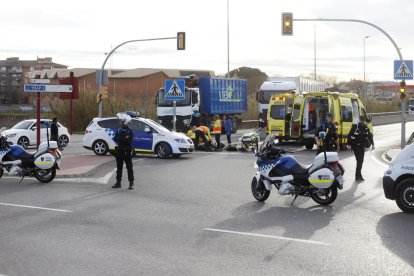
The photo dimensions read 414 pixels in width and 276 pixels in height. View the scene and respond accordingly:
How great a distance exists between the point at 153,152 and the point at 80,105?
26.7 metres

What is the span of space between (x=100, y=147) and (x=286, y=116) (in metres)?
8.34

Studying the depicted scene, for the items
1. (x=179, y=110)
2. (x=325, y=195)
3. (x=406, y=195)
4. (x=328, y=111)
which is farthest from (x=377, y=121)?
(x=406, y=195)

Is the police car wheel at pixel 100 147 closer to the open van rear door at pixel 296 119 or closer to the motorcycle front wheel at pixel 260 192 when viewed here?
the open van rear door at pixel 296 119

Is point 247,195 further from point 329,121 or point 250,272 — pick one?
point 329,121

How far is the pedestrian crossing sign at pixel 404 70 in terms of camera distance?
23656mm

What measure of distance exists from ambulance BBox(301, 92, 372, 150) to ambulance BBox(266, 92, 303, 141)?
1.20 ft

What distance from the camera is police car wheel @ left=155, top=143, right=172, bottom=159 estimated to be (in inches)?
853

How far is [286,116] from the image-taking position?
2686cm

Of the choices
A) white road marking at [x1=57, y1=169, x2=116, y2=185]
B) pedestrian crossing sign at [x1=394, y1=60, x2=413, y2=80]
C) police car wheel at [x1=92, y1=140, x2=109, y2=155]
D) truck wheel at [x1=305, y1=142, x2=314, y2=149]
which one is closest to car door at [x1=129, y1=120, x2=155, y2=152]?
police car wheel at [x1=92, y1=140, x2=109, y2=155]

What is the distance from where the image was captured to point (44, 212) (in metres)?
10.6

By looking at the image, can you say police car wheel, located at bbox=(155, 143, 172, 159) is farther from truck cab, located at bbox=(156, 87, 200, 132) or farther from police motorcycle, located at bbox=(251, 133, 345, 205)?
truck cab, located at bbox=(156, 87, 200, 132)

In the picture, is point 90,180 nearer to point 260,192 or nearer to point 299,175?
point 260,192

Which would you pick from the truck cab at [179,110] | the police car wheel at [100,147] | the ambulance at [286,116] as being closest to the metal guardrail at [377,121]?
the truck cab at [179,110]

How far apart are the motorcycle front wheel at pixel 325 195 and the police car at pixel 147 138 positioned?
10.6 metres
